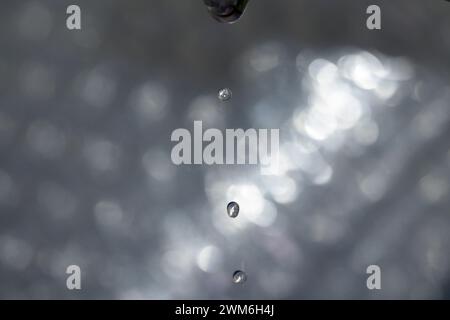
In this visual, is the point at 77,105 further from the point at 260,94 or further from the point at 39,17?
the point at 260,94

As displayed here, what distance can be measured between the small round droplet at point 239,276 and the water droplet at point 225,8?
96cm

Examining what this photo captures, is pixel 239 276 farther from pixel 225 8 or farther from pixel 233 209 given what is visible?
pixel 225 8

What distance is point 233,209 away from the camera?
1795 mm

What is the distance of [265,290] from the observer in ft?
5.89

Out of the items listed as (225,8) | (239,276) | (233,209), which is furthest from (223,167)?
(225,8)

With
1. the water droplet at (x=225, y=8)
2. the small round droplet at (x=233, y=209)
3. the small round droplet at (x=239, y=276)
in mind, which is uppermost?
the water droplet at (x=225, y=8)

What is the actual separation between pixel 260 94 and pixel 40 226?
719mm

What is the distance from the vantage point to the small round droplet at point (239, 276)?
1787 millimetres

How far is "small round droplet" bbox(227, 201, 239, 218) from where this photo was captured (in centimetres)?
179

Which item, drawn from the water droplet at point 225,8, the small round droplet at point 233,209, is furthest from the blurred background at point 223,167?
the water droplet at point 225,8

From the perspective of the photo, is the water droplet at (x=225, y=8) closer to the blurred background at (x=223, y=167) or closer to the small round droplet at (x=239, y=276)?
the blurred background at (x=223, y=167)

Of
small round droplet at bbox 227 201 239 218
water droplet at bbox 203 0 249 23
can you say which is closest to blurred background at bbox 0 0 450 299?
small round droplet at bbox 227 201 239 218
